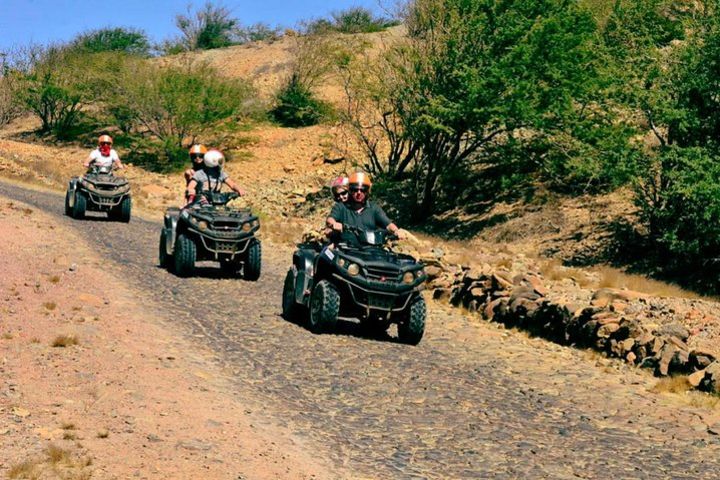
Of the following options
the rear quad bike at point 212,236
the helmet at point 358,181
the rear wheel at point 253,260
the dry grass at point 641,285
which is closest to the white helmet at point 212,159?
the rear quad bike at point 212,236

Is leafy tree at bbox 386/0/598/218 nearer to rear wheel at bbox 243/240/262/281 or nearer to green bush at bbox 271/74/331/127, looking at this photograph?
rear wheel at bbox 243/240/262/281

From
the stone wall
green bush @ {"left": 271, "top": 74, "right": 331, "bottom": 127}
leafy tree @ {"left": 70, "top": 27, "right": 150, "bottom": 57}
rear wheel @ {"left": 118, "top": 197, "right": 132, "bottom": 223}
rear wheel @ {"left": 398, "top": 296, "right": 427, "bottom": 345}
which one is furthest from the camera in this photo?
leafy tree @ {"left": 70, "top": 27, "right": 150, "bottom": 57}

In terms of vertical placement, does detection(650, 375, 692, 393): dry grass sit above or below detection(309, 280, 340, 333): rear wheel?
below

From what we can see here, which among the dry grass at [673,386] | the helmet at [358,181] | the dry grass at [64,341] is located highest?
the helmet at [358,181]

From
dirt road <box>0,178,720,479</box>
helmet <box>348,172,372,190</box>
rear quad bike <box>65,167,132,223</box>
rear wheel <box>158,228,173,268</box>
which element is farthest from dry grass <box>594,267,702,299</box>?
rear quad bike <box>65,167,132,223</box>

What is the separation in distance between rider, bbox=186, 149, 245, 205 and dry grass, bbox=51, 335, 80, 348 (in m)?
6.93

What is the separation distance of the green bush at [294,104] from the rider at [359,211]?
4383 centimetres

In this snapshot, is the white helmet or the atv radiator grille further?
the white helmet

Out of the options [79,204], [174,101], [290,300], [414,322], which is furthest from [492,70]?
[174,101]

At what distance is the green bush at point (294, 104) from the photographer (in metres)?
58.2

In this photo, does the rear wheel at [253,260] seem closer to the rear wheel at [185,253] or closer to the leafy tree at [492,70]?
the rear wheel at [185,253]

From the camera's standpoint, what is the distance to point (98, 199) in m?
26.3

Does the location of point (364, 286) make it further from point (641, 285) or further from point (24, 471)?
point (641, 285)

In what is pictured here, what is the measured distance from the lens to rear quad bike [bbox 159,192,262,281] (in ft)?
57.3
